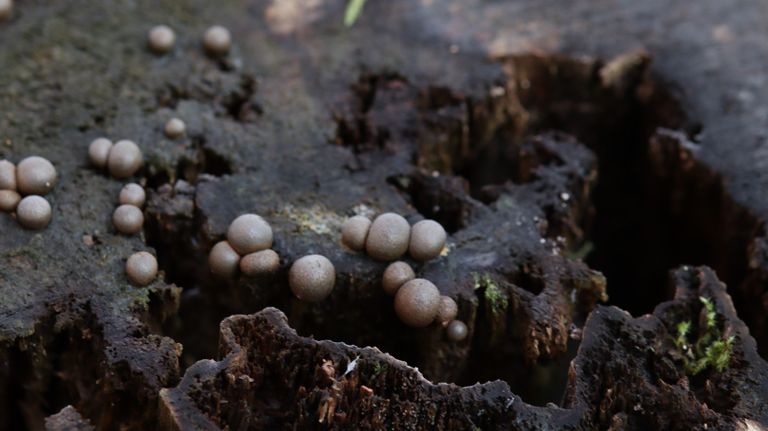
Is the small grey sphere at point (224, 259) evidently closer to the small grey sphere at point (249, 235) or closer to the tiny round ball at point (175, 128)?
the small grey sphere at point (249, 235)

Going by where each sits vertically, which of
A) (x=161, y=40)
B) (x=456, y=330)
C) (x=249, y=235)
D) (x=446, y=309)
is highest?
(x=161, y=40)

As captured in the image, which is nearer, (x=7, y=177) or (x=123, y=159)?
(x=7, y=177)

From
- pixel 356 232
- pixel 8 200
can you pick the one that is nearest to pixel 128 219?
pixel 8 200

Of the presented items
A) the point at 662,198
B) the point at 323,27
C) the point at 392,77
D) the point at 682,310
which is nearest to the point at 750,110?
the point at 662,198

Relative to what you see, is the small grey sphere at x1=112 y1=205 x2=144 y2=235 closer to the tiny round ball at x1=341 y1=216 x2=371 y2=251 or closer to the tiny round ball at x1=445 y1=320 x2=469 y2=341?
the tiny round ball at x1=341 y1=216 x2=371 y2=251

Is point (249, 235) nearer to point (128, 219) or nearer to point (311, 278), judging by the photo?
point (311, 278)

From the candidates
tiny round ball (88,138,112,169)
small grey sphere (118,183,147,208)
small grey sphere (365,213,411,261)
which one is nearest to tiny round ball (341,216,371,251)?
small grey sphere (365,213,411,261)

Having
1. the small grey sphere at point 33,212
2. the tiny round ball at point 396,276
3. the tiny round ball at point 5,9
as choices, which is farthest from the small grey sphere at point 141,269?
the tiny round ball at point 5,9
